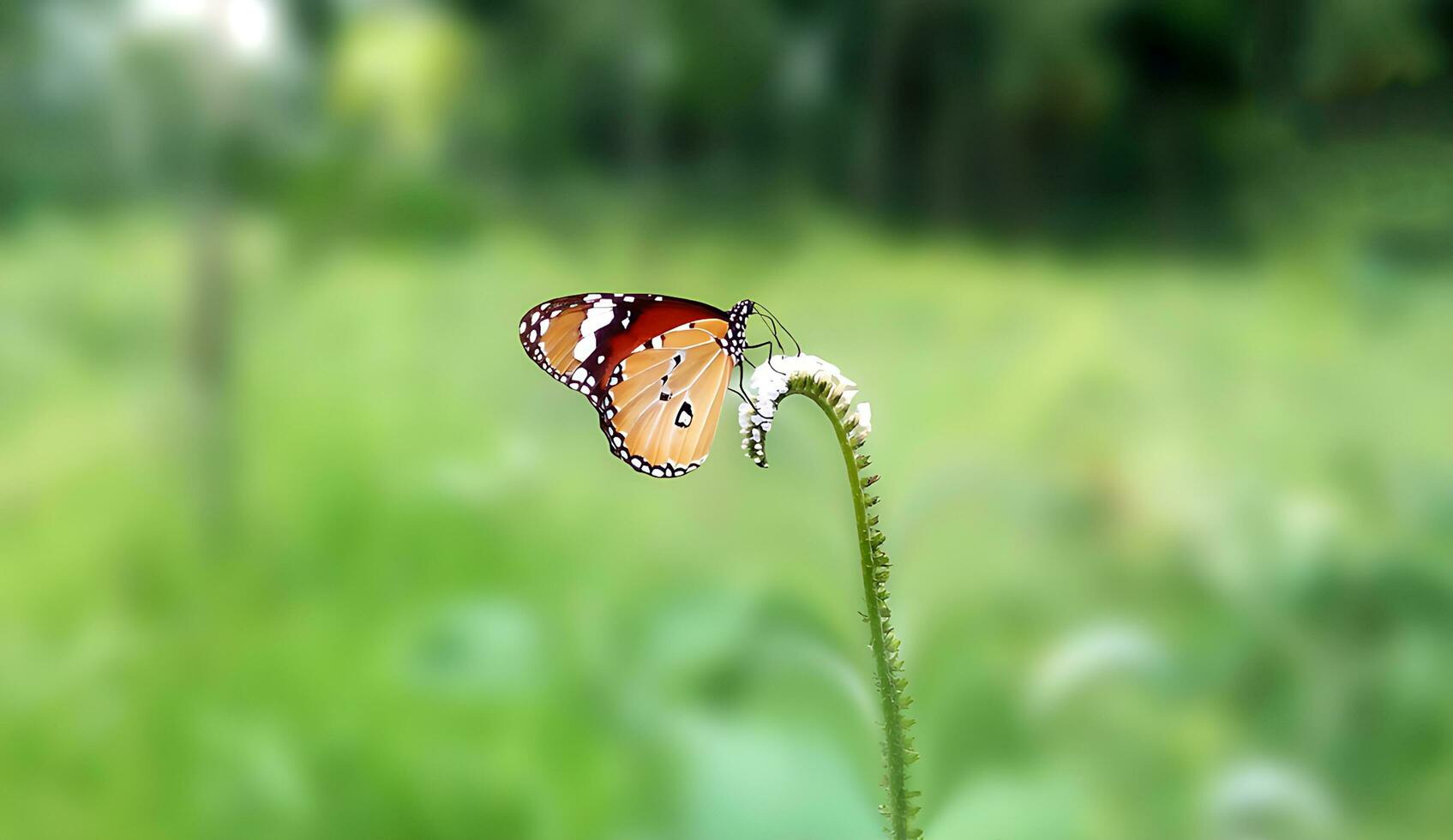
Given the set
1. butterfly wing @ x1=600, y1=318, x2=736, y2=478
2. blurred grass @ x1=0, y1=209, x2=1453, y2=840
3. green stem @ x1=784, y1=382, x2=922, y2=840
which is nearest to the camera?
green stem @ x1=784, y1=382, x2=922, y2=840

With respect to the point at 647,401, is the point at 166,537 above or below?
above

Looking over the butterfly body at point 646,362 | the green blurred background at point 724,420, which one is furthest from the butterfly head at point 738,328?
the green blurred background at point 724,420

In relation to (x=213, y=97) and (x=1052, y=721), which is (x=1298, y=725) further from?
(x=213, y=97)

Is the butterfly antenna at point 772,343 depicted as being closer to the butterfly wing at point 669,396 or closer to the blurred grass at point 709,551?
the butterfly wing at point 669,396

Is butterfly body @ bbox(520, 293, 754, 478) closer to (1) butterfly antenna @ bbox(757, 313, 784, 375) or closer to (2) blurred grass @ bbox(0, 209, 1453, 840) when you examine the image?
(1) butterfly antenna @ bbox(757, 313, 784, 375)

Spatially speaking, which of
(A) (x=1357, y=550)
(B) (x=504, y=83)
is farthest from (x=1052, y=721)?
(B) (x=504, y=83)

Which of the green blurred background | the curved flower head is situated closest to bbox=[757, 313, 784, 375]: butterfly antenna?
the curved flower head
